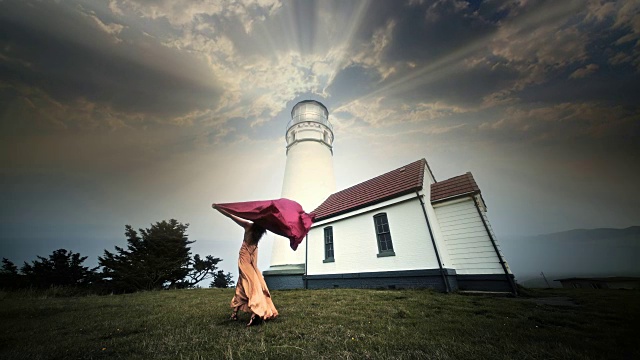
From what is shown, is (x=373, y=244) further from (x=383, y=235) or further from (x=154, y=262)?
(x=154, y=262)

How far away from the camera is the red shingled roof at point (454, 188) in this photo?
10.1 metres

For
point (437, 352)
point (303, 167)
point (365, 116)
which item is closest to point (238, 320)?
point (437, 352)

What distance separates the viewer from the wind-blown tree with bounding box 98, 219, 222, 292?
53.1ft

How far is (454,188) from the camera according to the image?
10.8 m

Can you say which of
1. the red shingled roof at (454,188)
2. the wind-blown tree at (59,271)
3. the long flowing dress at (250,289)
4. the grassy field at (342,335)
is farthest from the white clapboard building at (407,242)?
the wind-blown tree at (59,271)

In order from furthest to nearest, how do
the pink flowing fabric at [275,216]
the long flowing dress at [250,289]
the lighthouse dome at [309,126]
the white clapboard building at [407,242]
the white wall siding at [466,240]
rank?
the lighthouse dome at [309,126] < the white clapboard building at [407,242] < the white wall siding at [466,240] < the pink flowing fabric at [275,216] < the long flowing dress at [250,289]

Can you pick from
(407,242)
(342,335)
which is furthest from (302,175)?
(342,335)

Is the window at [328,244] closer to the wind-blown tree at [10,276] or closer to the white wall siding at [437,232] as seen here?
the white wall siding at [437,232]

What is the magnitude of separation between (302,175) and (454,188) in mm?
10638

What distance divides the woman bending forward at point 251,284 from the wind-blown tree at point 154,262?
16.9 metres

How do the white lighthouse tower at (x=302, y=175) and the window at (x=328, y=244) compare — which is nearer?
the window at (x=328, y=244)

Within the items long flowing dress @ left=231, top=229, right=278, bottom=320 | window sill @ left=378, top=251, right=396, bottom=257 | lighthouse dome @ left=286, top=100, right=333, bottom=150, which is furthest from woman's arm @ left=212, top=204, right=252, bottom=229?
lighthouse dome @ left=286, top=100, right=333, bottom=150

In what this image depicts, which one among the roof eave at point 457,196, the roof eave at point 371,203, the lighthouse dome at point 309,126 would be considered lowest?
the roof eave at point 457,196

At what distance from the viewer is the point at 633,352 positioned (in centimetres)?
288
